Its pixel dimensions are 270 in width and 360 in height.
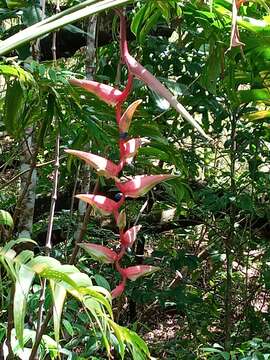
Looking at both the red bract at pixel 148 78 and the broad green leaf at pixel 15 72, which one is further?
the broad green leaf at pixel 15 72

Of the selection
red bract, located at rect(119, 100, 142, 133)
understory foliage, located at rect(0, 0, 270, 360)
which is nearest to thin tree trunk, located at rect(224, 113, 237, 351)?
understory foliage, located at rect(0, 0, 270, 360)

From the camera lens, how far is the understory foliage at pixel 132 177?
762 millimetres

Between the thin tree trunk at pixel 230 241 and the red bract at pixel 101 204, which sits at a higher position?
the red bract at pixel 101 204

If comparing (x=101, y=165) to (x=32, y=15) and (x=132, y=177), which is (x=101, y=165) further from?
(x=32, y=15)

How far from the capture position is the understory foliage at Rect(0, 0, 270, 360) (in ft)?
2.50

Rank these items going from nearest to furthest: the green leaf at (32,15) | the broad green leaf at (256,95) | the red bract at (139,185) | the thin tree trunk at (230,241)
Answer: the red bract at (139,185) → the broad green leaf at (256,95) → the green leaf at (32,15) → the thin tree trunk at (230,241)

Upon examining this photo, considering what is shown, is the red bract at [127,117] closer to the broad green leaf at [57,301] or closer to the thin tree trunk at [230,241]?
the broad green leaf at [57,301]

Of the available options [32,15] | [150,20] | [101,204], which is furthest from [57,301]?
[32,15]

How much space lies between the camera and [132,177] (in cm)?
115

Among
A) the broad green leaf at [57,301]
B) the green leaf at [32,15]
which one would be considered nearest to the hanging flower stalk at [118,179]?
Result: the broad green leaf at [57,301]

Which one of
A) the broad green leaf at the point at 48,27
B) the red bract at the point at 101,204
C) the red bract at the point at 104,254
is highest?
the broad green leaf at the point at 48,27

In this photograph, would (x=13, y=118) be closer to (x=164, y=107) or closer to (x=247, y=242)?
(x=164, y=107)

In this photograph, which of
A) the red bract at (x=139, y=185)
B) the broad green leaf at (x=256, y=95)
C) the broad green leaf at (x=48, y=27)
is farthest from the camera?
the broad green leaf at (x=256, y=95)

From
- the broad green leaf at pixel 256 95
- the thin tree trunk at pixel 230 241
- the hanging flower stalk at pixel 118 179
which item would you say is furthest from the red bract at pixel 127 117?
the thin tree trunk at pixel 230 241
